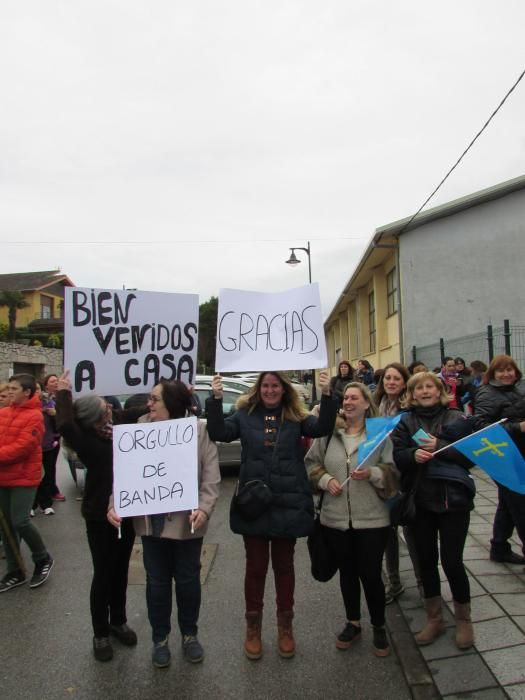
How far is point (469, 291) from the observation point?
17.4 meters

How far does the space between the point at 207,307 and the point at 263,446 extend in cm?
5931

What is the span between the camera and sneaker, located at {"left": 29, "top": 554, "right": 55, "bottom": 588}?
4734mm

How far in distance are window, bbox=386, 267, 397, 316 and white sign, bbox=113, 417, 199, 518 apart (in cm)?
1702

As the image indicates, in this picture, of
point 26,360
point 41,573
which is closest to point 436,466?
point 41,573

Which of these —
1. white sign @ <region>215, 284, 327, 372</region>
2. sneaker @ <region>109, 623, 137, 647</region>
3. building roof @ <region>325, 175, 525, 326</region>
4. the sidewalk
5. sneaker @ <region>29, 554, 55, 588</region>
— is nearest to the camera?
the sidewalk

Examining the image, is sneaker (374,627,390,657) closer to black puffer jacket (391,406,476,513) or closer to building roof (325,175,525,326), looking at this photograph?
black puffer jacket (391,406,476,513)

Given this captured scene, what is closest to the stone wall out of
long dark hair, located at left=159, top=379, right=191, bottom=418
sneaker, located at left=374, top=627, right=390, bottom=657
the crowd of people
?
the crowd of people

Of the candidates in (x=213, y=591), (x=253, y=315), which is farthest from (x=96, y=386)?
(x=213, y=591)

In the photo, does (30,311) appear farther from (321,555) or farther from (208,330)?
(321,555)

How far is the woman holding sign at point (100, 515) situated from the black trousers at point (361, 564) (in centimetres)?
141

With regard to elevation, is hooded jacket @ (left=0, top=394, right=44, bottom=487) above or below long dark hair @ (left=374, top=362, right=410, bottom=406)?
below

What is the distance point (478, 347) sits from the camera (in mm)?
13992

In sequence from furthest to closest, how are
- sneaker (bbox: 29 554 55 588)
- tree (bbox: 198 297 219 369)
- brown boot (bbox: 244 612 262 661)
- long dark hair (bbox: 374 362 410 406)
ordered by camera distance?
tree (bbox: 198 297 219 369), sneaker (bbox: 29 554 55 588), long dark hair (bbox: 374 362 410 406), brown boot (bbox: 244 612 262 661)

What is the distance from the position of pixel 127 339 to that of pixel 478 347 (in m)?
12.0
